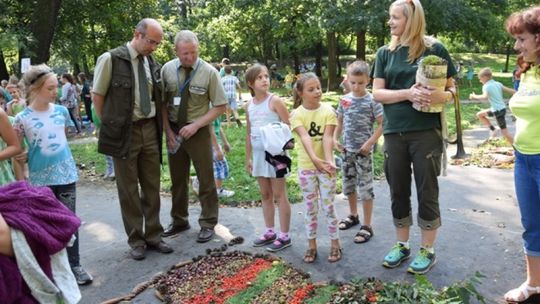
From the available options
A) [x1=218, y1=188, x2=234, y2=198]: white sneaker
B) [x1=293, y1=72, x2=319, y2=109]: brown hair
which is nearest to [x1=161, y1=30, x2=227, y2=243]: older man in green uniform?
[x1=293, y1=72, x2=319, y2=109]: brown hair

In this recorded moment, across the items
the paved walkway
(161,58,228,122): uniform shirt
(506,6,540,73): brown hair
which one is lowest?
the paved walkway

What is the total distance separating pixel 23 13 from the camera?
16.6m

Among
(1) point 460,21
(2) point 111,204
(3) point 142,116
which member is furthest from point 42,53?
(1) point 460,21

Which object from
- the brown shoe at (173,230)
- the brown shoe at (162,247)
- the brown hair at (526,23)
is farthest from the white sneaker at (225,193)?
the brown hair at (526,23)

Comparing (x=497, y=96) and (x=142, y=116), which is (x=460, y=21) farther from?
(x=142, y=116)

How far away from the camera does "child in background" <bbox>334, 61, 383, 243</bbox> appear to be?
4582mm

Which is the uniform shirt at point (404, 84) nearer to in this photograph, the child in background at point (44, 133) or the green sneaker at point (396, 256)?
the green sneaker at point (396, 256)

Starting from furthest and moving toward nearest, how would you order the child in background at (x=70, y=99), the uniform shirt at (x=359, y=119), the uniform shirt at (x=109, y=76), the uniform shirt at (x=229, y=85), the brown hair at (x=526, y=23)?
1. the child in background at (x=70, y=99)
2. the uniform shirt at (x=229, y=85)
3. the uniform shirt at (x=359, y=119)
4. the uniform shirt at (x=109, y=76)
5. the brown hair at (x=526, y=23)

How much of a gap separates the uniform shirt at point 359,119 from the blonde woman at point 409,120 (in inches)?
31.8

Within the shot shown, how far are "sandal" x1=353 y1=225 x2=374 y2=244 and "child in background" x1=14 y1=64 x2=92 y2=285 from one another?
8.51ft

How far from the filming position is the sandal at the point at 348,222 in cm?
496

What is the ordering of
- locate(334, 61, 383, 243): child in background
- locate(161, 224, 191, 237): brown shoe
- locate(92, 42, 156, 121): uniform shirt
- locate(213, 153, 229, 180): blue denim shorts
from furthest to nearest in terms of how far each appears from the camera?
locate(213, 153, 229, 180): blue denim shorts, locate(161, 224, 191, 237): brown shoe, locate(334, 61, 383, 243): child in background, locate(92, 42, 156, 121): uniform shirt

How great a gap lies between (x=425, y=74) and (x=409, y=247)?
5.25 feet

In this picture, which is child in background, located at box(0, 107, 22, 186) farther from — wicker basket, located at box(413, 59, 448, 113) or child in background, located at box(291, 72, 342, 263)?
wicker basket, located at box(413, 59, 448, 113)
